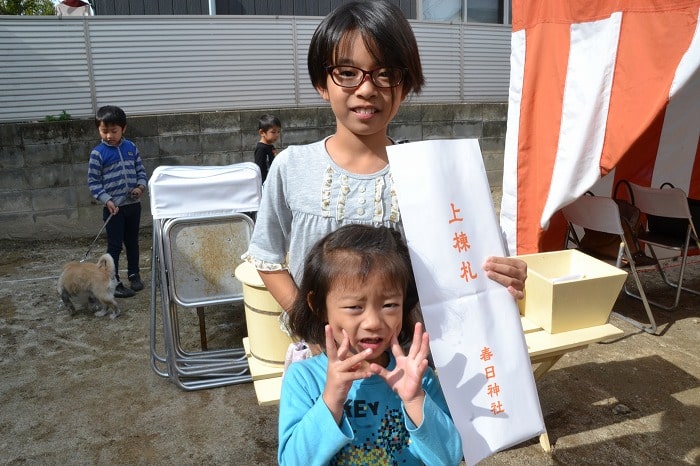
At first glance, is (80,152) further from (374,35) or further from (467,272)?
(467,272)

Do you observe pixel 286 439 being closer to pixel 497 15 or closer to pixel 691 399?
pixel 691 399

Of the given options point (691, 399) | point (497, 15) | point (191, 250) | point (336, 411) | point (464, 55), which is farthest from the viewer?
point (497, 15)

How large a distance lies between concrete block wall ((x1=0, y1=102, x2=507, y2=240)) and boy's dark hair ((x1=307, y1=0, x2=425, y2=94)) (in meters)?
5.62

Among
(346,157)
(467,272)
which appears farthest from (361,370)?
(346,157)

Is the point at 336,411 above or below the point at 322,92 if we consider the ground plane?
below

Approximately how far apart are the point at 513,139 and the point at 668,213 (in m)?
1.43

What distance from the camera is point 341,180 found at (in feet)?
4.22

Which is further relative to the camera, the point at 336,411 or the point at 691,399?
the point at 691,399

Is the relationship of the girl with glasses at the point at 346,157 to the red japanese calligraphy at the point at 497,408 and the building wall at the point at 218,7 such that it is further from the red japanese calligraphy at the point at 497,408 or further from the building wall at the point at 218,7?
the building wall at the point at 218,7

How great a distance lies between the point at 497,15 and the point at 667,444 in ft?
27.9

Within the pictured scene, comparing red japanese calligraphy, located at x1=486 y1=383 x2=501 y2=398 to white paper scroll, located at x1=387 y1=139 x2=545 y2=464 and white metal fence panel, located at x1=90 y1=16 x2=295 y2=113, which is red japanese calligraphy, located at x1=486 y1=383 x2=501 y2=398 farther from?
white metal fence panel, located at x1=90 y1=16 x2=295 y2=113

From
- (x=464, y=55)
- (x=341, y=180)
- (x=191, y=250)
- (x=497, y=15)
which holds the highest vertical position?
(x=497, y=15)

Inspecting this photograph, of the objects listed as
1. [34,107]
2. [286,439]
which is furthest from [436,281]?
[34,107]

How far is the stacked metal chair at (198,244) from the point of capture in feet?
10.8
